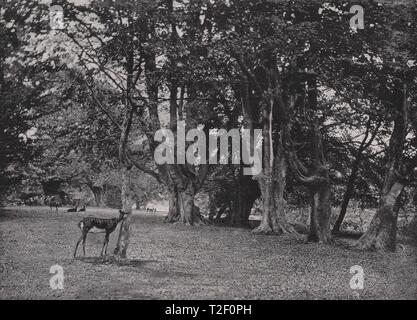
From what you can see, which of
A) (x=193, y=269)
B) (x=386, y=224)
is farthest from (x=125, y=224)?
(x=386, y=224)

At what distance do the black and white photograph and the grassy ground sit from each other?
0.09m

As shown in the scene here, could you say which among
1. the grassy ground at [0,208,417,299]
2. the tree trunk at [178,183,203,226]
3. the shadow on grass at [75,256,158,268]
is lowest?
the grassy ground at [0,208,417,299]

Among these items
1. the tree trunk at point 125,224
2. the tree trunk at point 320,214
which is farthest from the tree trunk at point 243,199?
the tree trunk at point 125,224

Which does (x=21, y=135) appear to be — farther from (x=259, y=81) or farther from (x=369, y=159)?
(x=369, y=159)

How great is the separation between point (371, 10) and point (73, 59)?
13.8 m

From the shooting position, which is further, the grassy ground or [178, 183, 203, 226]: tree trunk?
[178, 183, 203, 226]: tree trunk

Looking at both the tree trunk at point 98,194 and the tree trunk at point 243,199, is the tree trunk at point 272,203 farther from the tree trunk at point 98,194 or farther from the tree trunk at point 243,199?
the tree trunk at point 98,194

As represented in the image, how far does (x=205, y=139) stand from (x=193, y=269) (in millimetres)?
23543

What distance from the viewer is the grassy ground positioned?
1309cm

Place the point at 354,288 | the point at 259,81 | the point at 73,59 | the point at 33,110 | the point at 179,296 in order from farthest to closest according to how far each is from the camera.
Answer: the point at 259,81
the point at 33,110
the point at 73,59
the point at 354,288
the point at 179,296

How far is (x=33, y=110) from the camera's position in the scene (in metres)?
26.9

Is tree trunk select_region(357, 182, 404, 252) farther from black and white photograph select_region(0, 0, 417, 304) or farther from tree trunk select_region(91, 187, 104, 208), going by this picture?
tree trunk select_region(91, 187, 104, 208)

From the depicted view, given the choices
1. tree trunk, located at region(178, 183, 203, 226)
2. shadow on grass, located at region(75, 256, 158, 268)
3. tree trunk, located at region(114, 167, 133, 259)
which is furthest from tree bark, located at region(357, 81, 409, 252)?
tree trunk, located at region(178, 183, 203, 226)
